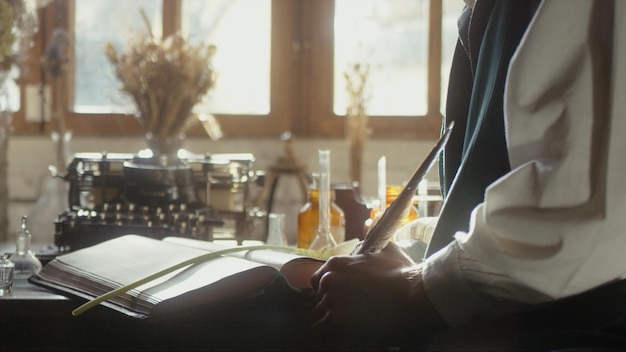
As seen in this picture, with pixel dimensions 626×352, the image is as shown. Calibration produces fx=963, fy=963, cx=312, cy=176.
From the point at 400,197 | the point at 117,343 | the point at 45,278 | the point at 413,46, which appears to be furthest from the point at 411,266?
the point at 413,46

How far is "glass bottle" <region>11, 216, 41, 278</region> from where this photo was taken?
171 centimetres

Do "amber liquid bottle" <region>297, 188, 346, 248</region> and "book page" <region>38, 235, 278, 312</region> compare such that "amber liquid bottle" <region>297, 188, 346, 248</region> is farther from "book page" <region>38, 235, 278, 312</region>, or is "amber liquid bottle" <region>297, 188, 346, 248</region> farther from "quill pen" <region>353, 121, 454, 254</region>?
"quill pen" <region>353, 121, 454, 254</region>

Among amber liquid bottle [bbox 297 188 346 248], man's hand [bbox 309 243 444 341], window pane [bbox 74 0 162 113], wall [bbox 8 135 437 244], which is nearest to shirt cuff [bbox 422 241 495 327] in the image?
man's hand [bbox 309 243 444 341]

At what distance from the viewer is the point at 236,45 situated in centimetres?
445

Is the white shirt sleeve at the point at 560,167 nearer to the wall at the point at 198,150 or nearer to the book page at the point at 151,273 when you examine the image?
the book page at the point at 151,273

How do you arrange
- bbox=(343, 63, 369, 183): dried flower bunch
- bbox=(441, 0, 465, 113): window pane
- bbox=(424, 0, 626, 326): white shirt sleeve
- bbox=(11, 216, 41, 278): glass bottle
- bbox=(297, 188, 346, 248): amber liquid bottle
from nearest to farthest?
1. bbox=(424, 0, 626, 326): white shirt sleeve
2. bbox=(11, 216, 41, 278): glass bottle
3. bbox=(297, 188, 346, 248): amber liquid bottle
4. bbox=(343, 63, 369, 183): dried flower bunch
5. bbox=(441, 0, 465, 113): window pane

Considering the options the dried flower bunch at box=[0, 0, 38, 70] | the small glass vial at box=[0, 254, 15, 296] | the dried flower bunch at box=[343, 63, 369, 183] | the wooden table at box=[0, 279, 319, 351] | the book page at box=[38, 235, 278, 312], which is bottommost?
the wooden table at box=[0, 279, 319, 351]

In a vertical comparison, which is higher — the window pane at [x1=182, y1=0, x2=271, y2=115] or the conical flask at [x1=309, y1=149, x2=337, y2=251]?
the window pane at [x1=182, y1=0, x2=271, y2=115]

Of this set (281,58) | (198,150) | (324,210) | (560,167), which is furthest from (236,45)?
(560,167)

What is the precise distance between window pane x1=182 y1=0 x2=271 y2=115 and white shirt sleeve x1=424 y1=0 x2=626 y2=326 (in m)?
3.37

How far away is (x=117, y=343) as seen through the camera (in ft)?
4.38

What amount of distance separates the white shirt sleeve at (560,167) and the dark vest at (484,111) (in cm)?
8

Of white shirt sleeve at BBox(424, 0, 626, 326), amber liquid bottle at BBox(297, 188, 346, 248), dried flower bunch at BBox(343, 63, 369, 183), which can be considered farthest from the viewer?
dried flower bunch at BBox(343, 63, 369, 183)

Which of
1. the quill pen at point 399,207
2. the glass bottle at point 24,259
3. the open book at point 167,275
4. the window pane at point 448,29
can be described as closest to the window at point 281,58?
the window pane at point 448,29
